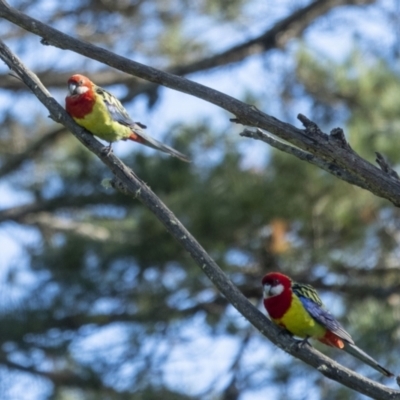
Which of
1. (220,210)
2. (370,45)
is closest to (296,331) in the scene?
(220,210)

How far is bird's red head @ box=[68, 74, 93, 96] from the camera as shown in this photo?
12.1 feet

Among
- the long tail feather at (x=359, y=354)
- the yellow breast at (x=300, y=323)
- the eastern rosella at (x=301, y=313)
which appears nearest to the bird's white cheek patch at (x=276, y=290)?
the eastern rosella at (x=301, y=313)

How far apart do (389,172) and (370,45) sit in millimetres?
4704

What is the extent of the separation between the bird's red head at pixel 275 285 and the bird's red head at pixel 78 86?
1091 millimetres

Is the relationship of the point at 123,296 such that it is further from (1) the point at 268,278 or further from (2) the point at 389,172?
(2) the point at 389,172

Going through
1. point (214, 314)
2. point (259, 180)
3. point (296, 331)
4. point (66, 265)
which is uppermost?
point (66, 265)

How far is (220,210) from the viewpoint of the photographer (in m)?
5.96

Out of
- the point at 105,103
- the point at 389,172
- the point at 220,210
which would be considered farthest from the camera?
the point at 220,210

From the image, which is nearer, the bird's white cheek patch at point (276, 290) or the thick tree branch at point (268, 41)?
the bird's white cheek patch at point (276, 290)

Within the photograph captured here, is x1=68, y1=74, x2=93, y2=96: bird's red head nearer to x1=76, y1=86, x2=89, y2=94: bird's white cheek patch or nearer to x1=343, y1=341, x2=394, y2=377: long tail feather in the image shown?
x1=76, y1=86, x2=89, y2=94: bird's white cheek patch

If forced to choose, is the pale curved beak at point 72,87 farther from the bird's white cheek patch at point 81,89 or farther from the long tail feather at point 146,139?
the long tail feather at point 146,139

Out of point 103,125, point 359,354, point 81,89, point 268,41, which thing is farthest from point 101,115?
point 268,41

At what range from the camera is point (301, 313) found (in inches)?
148

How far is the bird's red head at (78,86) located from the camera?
12.1ft
